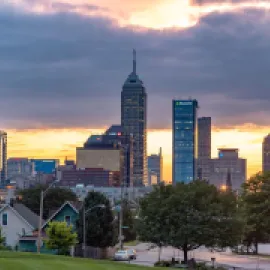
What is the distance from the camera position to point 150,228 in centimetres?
7781

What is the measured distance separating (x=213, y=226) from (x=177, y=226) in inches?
145

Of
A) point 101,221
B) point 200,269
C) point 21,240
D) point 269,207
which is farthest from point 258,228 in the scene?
point 200,269

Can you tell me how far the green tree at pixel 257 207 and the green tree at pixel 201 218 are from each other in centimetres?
2540

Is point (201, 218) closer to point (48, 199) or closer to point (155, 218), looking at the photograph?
point (155, 218)

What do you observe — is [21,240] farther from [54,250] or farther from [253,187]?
[253,187]

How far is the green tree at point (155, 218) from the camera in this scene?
253ft

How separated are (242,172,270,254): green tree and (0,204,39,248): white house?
28.8 meters

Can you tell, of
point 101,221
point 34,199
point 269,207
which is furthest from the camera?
point 34,199

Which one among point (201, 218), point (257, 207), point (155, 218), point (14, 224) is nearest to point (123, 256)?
point (155, 218)

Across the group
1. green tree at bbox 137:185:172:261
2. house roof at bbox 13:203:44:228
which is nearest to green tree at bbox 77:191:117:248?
house roof at bbox 13:203:44:228

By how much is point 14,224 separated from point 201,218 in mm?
31679

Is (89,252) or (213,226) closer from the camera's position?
(213,226)

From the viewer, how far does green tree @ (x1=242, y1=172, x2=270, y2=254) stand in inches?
4188

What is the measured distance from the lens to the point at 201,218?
74875 millimetres
